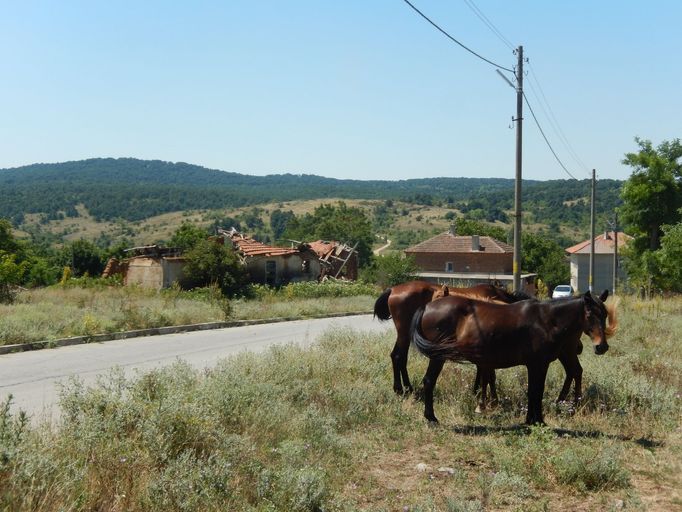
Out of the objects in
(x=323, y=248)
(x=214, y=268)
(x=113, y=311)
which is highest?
(x=113, y=311)

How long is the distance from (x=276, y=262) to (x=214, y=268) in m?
7.68

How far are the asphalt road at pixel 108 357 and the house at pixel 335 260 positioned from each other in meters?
32.5

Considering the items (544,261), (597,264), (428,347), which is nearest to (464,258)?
(544,261)

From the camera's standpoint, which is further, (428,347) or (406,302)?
(406,302)

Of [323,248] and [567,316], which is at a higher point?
[567,316]

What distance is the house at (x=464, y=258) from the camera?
78.6 metres

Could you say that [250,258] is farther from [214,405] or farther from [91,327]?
[214,405]

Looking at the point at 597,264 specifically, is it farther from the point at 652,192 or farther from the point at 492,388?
the point at 492,388

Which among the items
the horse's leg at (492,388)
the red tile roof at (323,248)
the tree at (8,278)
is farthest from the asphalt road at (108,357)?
the red tile roof at (323,248)

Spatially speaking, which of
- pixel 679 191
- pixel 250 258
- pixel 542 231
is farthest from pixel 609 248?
pixel 542 231

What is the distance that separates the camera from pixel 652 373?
42.4 ft

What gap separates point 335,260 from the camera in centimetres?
6000

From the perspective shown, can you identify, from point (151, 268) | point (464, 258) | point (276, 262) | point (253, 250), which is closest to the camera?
point (151, 268)

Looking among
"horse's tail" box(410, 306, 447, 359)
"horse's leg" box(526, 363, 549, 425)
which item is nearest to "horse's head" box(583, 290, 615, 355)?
"horse's leg" box(526, 363, 549, 425)
